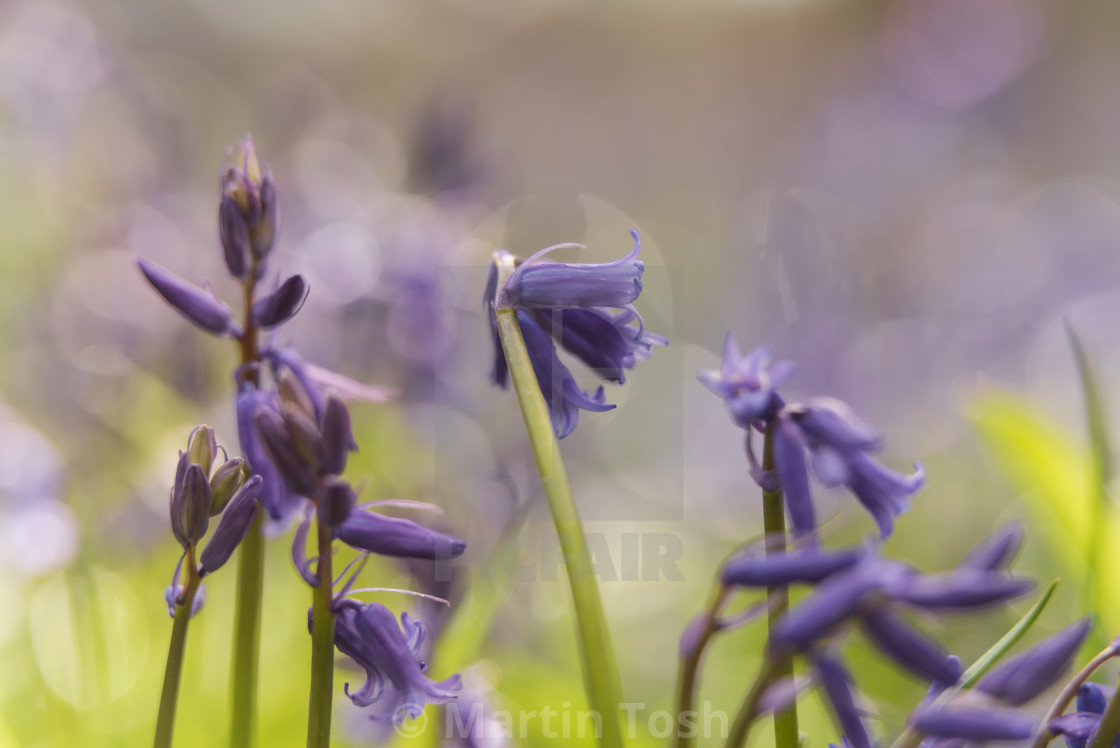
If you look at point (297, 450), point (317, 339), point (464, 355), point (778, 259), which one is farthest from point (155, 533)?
point (778, 259)

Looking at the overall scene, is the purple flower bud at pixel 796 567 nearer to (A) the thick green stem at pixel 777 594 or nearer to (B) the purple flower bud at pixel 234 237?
(A) the thick green stem at pixel 777 594

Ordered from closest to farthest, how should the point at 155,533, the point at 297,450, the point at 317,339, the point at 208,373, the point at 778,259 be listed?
1. the point at 297,450
2. the point at 155,533
3. the point at 208,373
4. the point at 317,339
5. the point at 778,259

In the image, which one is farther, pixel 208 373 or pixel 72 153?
pixel 72 153

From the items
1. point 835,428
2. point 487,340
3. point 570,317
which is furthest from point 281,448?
point 487,340

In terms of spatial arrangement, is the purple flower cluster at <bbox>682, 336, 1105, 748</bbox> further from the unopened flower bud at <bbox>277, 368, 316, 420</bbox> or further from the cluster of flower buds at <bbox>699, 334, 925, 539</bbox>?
the unopened flower bud at <bbox>277, 368, 316, 420</bbox>

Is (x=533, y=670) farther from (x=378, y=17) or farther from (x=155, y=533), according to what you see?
(x=378, y=17)

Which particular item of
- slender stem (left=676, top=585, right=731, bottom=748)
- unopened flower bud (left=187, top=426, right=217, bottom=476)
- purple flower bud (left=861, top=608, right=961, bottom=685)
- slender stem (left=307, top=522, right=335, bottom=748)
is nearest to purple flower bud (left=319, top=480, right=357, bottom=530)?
slender stem (left=307, top=522, right=335, bottom=748)
